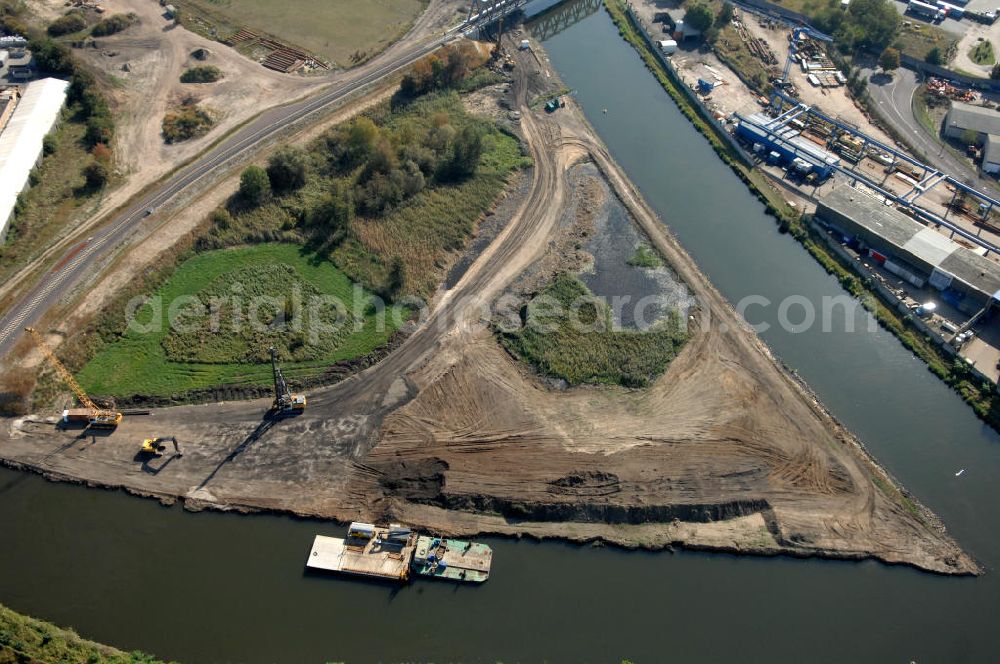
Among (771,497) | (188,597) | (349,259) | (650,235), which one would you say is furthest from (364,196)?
(771,497)

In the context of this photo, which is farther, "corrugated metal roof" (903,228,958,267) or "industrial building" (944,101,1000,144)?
"industrial building" (944,101,1000,144)

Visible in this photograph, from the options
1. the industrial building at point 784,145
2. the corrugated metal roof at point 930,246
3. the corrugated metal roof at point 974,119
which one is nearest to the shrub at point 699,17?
the industrial building at point 784,145

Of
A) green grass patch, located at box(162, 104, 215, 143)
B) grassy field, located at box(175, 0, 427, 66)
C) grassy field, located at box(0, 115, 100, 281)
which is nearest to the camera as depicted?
grassy field, located at box(0, 115, 100, 281)

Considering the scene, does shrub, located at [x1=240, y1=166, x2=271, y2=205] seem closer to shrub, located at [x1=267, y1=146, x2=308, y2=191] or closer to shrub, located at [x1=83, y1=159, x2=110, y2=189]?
shrub, located at [x1=267, y1=146, x2=308, y2=191]

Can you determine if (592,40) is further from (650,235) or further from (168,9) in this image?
(168,9)

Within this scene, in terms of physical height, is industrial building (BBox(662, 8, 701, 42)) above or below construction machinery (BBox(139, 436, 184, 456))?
above

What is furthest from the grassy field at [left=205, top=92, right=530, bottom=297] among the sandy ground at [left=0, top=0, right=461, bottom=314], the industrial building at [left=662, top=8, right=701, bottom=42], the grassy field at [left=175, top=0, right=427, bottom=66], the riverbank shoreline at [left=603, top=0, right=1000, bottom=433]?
the industrial building at [left=662, top=8, right=701, bottom=42]

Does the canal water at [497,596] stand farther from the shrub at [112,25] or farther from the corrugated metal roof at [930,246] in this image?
the shrub at [112,25]

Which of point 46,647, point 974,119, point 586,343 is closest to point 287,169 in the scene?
point 586,343
